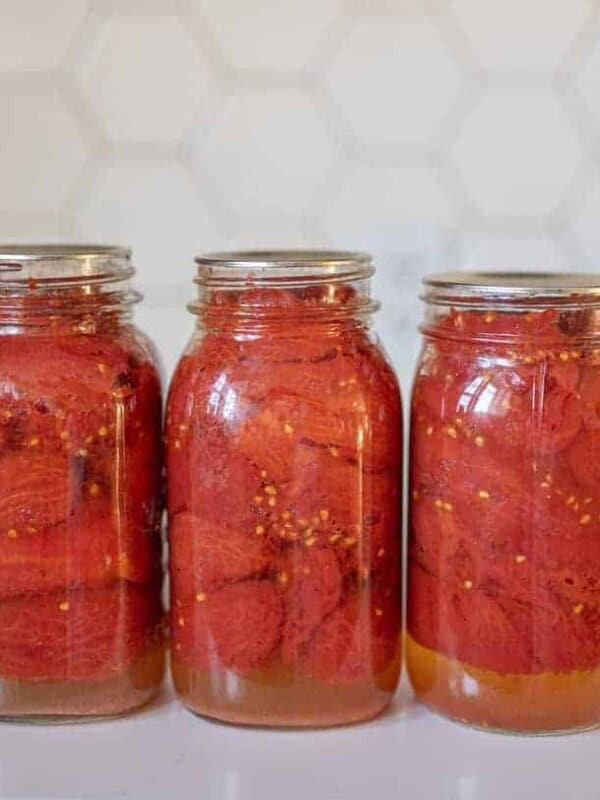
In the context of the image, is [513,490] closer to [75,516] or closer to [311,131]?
[75,516]

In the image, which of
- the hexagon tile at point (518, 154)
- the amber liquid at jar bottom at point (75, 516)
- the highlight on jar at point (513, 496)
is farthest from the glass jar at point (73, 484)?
the hexagon tile at point (518, 154)

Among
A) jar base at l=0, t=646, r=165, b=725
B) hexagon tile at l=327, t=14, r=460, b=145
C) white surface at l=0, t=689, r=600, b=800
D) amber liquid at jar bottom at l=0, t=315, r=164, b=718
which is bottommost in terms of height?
white surface at l=0, t=689, r=600, b=800

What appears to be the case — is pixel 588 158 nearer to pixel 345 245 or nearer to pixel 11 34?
pixel 345 245

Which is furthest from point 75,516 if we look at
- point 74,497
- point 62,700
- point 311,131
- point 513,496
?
point 311,131

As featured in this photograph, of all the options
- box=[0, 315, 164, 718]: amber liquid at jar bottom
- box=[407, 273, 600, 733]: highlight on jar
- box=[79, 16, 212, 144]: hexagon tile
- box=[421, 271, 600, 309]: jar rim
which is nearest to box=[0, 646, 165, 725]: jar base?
box=[0, 315, 164, 718]: amber liquid at jar bottom

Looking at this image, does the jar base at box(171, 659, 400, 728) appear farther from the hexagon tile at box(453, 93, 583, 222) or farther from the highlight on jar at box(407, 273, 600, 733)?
the hexagon tile at box(453, 93, 583, 222)

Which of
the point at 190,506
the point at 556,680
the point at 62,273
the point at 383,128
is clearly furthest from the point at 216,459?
the point at 383,128

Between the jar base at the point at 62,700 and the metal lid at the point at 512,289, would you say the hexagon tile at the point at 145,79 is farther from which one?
the jar base at the point at 62,700
